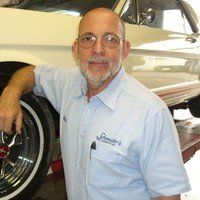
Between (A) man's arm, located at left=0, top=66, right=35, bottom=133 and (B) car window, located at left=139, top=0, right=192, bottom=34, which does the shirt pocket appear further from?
(B) car window, located at left=139, top=0, right=192, bottom=34

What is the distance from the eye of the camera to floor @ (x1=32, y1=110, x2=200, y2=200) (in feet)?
8.15

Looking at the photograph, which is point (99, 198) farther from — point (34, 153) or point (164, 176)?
point (34, 153)

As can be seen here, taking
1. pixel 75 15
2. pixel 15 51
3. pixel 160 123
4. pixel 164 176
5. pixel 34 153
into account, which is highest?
pixel 75 15

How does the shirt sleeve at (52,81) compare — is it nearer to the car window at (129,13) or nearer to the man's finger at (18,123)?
the man's finger at (18,123)

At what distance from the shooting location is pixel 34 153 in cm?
220

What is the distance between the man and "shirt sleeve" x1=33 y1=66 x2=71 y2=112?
187 mm

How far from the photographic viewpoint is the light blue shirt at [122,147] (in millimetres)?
1298

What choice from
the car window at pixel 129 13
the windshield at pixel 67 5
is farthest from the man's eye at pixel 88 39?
the car window at pixel 129 13

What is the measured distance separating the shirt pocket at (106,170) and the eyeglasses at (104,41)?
0.40 meters

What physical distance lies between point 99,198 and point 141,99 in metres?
0.41

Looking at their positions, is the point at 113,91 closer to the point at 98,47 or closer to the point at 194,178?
the point at 98,47

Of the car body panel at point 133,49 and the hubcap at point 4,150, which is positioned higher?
the car body panel at point 133,49

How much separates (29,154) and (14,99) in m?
0.82

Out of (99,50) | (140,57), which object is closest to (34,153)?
(99,50)
